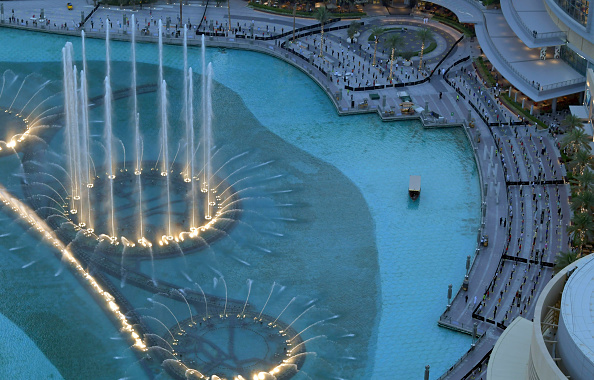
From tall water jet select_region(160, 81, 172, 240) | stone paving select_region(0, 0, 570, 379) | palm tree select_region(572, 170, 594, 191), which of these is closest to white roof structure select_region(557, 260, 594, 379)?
stone paving select_region(0, 0, 570, 379)

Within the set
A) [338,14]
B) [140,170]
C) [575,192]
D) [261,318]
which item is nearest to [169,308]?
[261,318]

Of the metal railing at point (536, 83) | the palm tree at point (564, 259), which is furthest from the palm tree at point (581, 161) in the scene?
the palm tree at point (564, 259)

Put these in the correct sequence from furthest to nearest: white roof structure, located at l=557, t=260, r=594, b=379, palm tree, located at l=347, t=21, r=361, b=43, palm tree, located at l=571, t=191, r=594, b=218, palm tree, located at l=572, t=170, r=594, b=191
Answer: palm tree, located at l=347, t=21, r=361, b=43, palm tree, located at l=572, t=170, r=594, b=191, palm tree, located at l=571, t=191, r=594, b=218, white roof structure, located at l=557, t=260, r=594, b=379

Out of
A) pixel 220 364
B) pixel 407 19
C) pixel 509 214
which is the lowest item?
pixel 220 364

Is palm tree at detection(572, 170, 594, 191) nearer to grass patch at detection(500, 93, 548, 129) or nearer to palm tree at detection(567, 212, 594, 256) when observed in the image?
palm tree at detection(567, 212, 594, 256)

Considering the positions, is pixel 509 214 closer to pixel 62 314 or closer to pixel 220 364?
pixel 220 364

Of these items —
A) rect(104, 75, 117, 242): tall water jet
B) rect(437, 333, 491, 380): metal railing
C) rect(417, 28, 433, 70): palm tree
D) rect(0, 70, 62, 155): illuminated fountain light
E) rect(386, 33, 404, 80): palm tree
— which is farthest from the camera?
rect(417, 28, 433, 70): palm tree
